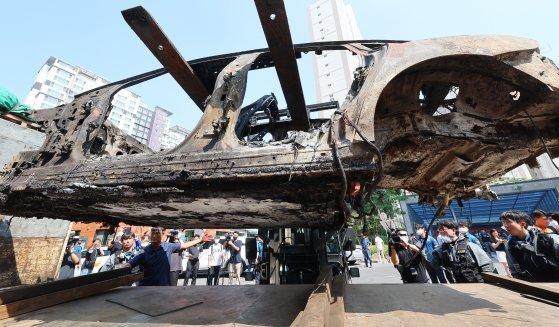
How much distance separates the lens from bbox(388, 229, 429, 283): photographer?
5336 millimetres

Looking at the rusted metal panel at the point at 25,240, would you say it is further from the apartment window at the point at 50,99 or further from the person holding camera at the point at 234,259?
the apartment window at the point at 50,99

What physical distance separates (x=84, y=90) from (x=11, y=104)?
205 ft

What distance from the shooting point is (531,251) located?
3736mm

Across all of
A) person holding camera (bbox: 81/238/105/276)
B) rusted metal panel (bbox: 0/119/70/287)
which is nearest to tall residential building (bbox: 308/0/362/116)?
person holding camera (bbox: 81/238/105/276)

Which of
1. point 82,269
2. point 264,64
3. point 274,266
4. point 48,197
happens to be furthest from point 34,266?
point 264,64

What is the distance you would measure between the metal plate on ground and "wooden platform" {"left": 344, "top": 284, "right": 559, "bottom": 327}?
1578 mm

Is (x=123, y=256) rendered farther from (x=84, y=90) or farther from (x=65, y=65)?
(x=65, y=65)

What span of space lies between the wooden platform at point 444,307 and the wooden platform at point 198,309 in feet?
1.87

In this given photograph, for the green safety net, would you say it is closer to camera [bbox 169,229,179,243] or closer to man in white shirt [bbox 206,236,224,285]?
camera [bbox 169,229,179,243]

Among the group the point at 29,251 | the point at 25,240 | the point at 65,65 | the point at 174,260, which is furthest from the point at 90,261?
the point at 65,65

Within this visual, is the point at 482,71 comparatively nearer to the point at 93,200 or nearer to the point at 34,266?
the point at 93,200

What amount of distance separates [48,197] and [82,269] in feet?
25.1

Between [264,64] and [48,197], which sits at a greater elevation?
[264,64]

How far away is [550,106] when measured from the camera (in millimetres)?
1902
